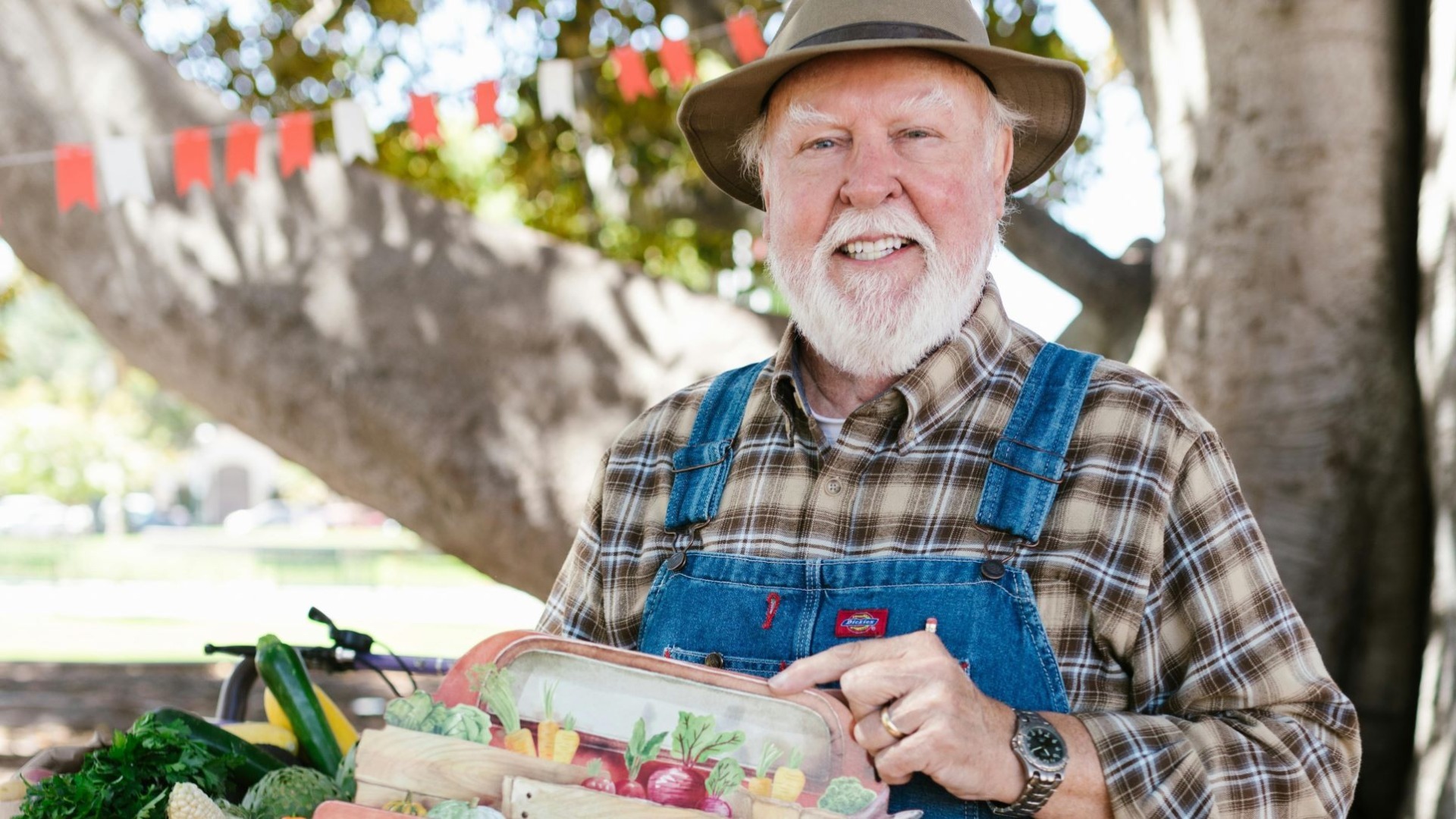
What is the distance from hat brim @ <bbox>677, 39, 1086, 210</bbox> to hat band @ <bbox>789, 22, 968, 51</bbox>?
23mm

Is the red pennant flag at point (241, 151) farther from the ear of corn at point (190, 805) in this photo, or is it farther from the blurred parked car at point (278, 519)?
the blurred parked car at point (278, 519)

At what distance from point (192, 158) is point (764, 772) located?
3060mm

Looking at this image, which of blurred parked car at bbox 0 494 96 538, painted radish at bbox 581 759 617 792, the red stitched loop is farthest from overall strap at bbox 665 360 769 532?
blurred parked car at bbox 0 494 96 538

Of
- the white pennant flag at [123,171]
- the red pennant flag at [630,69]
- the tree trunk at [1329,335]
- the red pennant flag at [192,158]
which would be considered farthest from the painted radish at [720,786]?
the red pennant flag at [630,69]

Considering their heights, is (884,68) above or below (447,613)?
above

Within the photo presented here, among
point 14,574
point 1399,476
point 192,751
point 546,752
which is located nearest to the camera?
point 546,752

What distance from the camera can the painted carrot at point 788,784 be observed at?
1.45 m

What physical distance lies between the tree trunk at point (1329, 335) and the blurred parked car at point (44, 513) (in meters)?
40.8

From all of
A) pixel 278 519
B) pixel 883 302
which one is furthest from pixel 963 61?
pixel 278 519

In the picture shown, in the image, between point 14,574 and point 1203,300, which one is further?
point 14,574

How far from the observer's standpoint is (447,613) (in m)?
17.7

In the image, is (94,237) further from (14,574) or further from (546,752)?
(14,574)

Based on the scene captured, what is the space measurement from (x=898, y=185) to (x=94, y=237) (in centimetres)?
278

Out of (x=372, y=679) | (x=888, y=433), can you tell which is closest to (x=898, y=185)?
(x=888, y=433)
